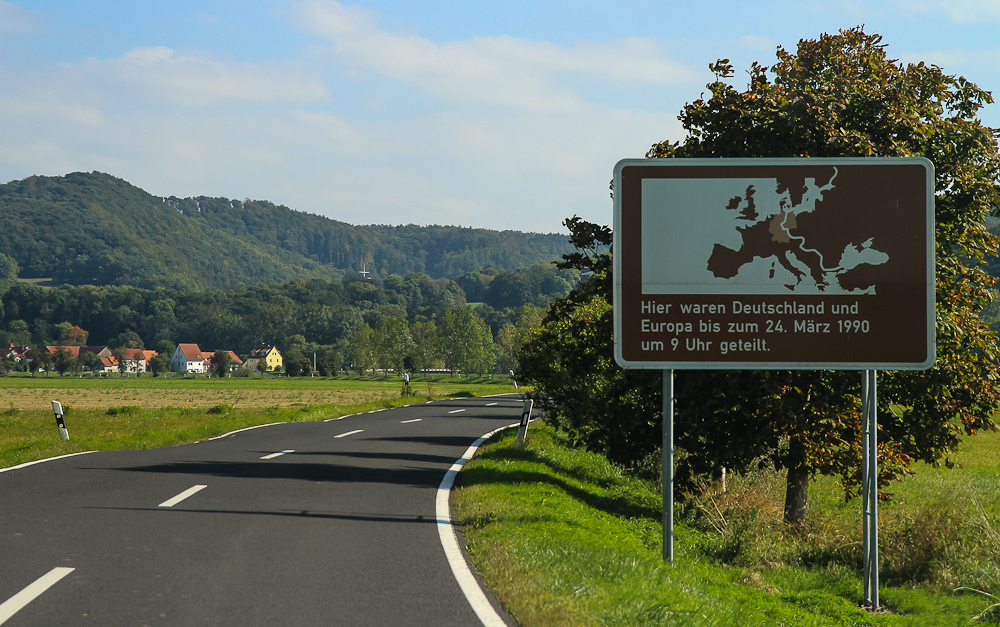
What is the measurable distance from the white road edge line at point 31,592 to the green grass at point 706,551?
128 inches

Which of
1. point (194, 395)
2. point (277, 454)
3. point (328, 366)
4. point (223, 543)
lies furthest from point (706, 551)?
point (328, 366)

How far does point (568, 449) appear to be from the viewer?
19.8 metres

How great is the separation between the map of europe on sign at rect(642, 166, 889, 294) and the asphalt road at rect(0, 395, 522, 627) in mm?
3528

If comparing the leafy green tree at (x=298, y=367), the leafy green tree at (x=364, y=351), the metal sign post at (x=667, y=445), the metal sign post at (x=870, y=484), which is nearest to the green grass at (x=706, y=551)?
the metal sign post at (x=870, y=484)

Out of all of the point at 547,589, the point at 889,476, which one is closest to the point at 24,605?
the point at 547,589

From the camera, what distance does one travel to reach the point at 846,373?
11.5m

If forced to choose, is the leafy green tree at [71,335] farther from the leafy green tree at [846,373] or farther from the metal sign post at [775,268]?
the metal sign post at [775,268]

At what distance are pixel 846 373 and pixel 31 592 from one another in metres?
9.55

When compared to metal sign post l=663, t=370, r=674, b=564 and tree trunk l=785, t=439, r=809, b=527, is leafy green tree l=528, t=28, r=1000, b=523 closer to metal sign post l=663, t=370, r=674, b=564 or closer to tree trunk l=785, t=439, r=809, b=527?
tree trunk l=785, t=439, r=809, b=527

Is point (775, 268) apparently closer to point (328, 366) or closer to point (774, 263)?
point (774, 263)

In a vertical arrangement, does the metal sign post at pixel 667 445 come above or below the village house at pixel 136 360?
above

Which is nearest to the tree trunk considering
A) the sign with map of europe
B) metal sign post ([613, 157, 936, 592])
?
metal sign post ([613, 157, 936, 592])

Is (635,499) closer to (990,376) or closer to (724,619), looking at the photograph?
(990,376)

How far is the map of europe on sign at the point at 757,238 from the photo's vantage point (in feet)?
26.6
